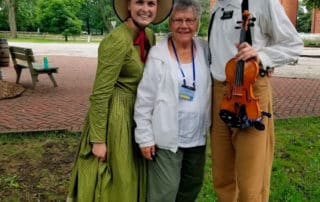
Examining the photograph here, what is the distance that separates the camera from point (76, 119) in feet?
24.0

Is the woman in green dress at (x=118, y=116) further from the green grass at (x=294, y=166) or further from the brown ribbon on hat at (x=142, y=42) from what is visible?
the green grass at (x=294, y=166)

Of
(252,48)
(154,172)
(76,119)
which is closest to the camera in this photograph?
(252,48)

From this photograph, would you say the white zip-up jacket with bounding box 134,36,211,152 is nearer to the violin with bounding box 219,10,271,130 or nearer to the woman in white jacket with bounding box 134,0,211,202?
the woman in white jacket with bounding box 134,0,211,202

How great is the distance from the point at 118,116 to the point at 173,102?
38cm

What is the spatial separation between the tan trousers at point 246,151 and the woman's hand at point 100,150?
0.76 meters

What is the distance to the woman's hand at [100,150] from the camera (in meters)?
2.72

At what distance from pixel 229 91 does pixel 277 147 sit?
3.49 m

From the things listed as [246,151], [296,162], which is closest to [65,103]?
[296,162]

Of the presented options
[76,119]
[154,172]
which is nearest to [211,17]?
[154,172]

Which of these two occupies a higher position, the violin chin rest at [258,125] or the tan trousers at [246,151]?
the violin chin rest at [258,125]

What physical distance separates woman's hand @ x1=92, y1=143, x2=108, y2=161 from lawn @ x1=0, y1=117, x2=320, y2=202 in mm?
1526

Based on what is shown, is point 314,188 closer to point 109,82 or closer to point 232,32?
point 232,32

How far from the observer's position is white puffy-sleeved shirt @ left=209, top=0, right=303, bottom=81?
249 cm

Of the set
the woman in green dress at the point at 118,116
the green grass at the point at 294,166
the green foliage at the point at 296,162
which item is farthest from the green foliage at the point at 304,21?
the woman in green dress at the point at 118,116
